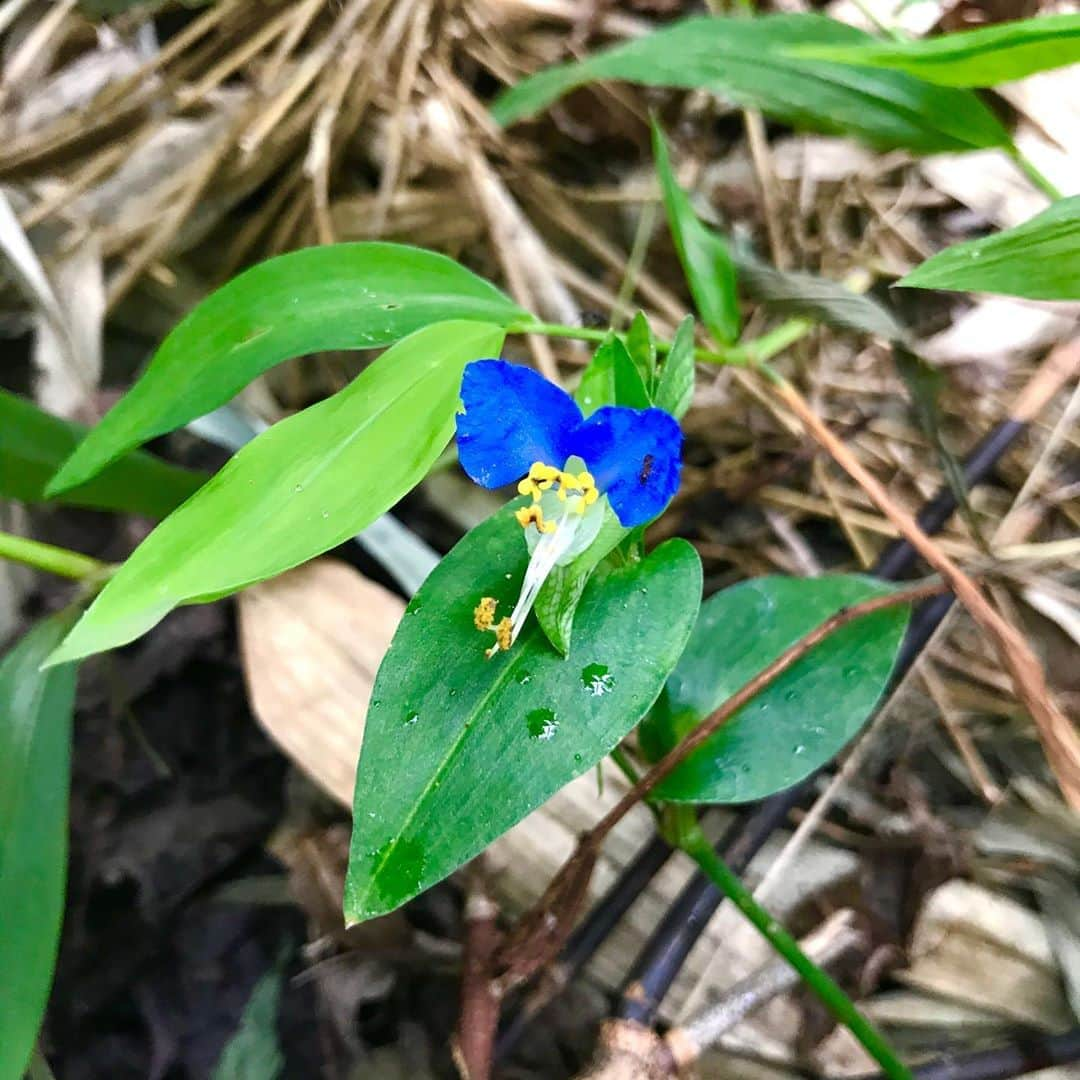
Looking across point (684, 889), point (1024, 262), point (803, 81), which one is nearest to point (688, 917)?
point (684, 889)

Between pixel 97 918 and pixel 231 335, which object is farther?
pixel 97 918

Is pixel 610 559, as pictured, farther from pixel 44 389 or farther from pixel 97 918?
pixel 44 389

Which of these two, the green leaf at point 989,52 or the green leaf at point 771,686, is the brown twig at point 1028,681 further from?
the green leaf at point 989,52

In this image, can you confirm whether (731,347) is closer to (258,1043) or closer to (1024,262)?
(1024,262)

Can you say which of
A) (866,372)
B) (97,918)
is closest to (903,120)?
(866,372)

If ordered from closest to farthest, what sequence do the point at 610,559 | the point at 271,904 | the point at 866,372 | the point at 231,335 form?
1. the point at 610,559
2. the point at 231,335
3. the point at 271,904
4. the point at 866,372

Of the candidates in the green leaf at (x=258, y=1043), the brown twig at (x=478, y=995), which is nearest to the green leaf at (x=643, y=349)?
the brown twig at (x=478, y=995)
